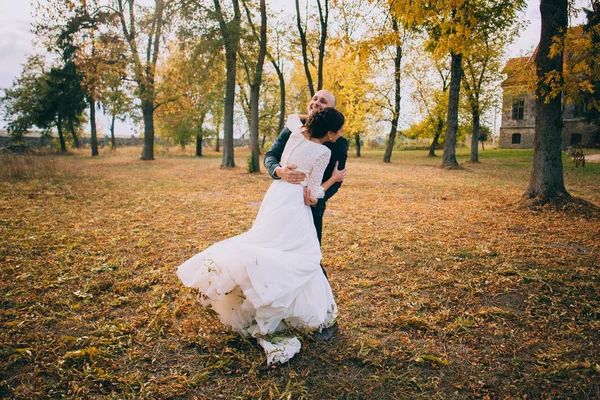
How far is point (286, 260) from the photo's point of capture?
2.79 m

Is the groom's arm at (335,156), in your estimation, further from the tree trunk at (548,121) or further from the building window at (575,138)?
the building window at (575,138)

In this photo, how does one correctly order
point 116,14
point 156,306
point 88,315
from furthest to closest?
point 116,14 < point 156,306 < point 88,315

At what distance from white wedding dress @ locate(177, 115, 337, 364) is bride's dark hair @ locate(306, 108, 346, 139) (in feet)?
0.36

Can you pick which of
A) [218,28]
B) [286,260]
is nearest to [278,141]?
[286,260]

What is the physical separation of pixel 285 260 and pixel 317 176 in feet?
2.78

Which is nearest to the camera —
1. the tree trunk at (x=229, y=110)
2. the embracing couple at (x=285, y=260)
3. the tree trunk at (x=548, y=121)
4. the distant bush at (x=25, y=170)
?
the embracing couple at (x=285, y=260)

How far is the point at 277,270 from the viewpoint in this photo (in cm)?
270

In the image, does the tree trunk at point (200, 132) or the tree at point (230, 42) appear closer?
the tree at point (230, 42)

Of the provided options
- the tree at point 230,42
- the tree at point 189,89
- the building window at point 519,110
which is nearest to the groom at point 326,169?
the tree at point 189,89

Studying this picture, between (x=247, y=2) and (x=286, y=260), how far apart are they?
18739mm

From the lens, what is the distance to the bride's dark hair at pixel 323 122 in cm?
302

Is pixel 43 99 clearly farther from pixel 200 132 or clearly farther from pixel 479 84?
pixel 479 84

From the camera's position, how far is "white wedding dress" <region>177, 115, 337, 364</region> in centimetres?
266

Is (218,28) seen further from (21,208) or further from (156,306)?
(156,306)
